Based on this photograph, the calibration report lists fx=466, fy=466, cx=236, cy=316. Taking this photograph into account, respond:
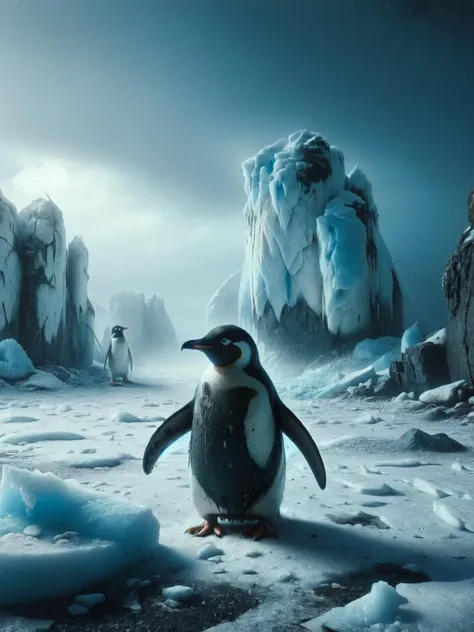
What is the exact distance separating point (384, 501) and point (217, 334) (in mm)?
1065

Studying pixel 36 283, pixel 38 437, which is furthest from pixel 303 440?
pixel 36 283

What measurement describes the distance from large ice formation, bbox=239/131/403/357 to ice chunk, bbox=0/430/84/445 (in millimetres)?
8002

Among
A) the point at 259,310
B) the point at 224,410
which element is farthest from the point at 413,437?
the point at 259,310

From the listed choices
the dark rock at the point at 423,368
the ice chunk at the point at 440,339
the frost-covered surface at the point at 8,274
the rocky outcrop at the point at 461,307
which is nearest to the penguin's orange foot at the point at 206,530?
the rocky outcrop at the point at 461,307

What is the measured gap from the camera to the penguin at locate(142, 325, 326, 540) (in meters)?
1.65

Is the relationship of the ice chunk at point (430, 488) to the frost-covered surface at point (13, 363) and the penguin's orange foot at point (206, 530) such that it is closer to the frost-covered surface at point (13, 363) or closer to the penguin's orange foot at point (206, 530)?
the penguin's orange foot at point (206, 530)

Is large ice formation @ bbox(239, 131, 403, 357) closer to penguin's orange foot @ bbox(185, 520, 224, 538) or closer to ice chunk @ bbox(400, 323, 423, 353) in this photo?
ice chunk @ bbox(400, 323, 423, 353)

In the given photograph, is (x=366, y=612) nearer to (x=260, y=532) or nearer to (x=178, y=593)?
(x=178, y=593)

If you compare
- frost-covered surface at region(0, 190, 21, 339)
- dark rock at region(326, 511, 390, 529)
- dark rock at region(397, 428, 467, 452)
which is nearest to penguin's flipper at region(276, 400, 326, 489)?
dark rock at region(326, 511, 390, 529)

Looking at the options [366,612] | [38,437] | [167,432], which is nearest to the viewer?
[366,612]

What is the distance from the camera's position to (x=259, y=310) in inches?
489

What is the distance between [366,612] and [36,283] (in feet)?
35.4

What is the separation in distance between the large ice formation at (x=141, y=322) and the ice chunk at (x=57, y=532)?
23.5m

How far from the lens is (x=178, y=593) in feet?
3.89
